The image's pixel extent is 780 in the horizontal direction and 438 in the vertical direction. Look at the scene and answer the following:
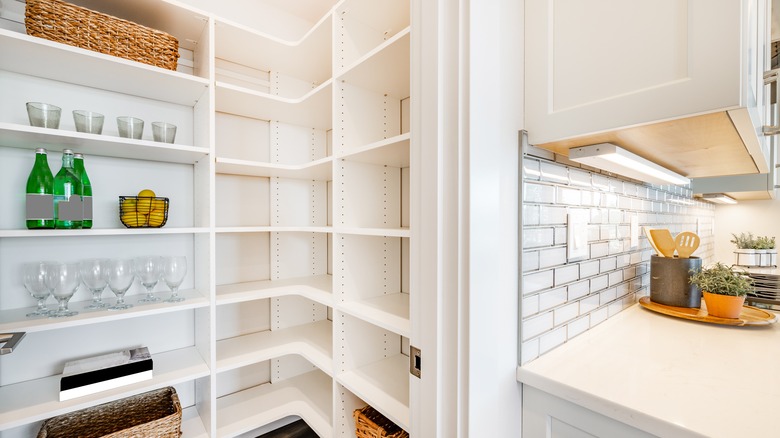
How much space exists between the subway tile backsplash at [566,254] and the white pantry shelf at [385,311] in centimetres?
40

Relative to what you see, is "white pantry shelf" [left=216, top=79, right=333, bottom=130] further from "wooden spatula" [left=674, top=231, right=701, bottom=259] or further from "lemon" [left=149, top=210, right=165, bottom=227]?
"wooden spatula" [left=674, top=231, right=701, bottom=259]

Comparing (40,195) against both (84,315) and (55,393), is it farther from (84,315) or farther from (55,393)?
(55,393)

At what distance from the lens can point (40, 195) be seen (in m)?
1.17

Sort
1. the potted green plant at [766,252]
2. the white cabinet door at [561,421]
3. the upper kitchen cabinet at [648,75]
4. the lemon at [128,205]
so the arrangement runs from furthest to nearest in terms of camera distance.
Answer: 1. the potted green plant at [766,252]
2. the lemon at [128,205]
3. the white cabinet door at [561,421]
4. the upper kitchen cabinet at [648,75]

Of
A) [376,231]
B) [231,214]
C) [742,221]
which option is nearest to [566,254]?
[376,231]

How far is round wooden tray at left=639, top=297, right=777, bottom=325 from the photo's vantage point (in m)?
1.15

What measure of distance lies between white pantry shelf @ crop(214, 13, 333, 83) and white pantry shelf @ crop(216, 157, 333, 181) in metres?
0.59

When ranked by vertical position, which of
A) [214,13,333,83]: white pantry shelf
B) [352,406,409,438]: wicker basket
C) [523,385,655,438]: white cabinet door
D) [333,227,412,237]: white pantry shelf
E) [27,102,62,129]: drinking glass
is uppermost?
[214,13,333,83]: white pantry shelf

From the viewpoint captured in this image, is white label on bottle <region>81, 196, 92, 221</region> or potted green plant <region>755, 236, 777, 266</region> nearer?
white label on bottle <region>81, 196, 92, 221</region>

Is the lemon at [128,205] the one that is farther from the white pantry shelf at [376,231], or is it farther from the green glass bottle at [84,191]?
the white pantry shelf at [376,231]

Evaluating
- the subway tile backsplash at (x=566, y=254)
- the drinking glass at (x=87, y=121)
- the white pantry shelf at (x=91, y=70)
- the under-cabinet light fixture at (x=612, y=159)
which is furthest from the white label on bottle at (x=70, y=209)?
the under-cabinet light fixture at (x=612, y=159)

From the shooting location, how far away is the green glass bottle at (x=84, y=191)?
4.13 feet

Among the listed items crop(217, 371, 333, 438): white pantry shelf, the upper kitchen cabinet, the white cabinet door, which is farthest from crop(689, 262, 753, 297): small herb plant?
crop(217, 371, 333, 438): white pantry shelf

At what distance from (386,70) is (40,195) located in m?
1.35
